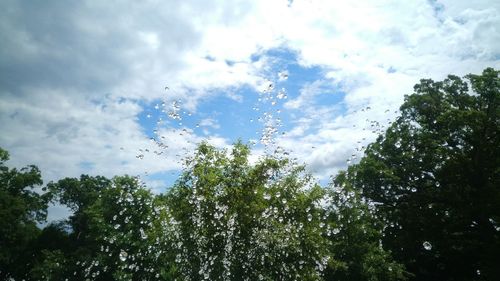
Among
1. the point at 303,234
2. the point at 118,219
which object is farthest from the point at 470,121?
the point at 118,219

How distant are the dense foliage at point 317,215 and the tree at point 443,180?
0.29 feet

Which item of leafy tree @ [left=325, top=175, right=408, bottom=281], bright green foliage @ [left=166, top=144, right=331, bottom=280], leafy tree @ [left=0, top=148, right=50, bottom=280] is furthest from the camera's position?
leafy tree @ [left=0, top=148, right=50, bottom=280]

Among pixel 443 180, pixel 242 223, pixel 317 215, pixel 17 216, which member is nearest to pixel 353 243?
pixel 317 215

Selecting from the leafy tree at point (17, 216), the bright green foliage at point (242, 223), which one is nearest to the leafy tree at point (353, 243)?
the bright green foliage at point (242, 223)

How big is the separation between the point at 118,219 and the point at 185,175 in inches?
659

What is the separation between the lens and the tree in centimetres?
2253

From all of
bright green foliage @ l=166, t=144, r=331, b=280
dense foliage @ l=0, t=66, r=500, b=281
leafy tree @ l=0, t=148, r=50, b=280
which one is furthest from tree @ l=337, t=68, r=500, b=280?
leafy tree @ l=0, t=148, r=50, b=280

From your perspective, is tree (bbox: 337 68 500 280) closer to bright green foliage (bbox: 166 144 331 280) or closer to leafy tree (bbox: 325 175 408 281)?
leafy tree (bbox: 325 175 408 281)

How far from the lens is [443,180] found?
25.7 metres

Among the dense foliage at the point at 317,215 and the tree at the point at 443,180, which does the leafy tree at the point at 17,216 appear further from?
the tree at the point at 443,180

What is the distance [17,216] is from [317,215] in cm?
3330

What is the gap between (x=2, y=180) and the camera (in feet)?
133

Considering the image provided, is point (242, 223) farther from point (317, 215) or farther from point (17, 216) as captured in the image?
point (17, 216)

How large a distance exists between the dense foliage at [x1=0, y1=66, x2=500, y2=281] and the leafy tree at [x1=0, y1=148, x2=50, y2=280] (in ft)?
0.48
